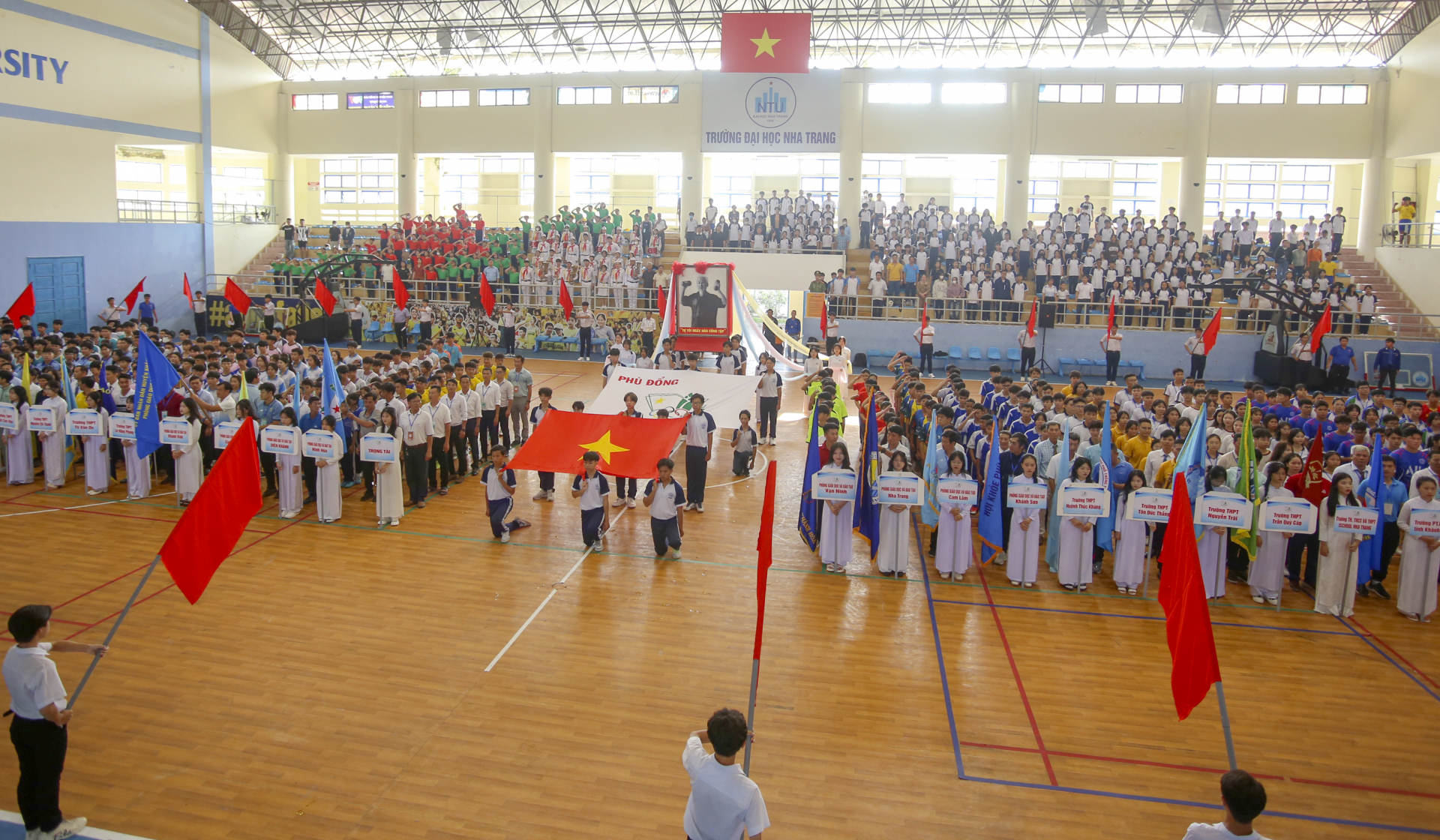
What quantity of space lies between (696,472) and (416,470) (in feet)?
12.8

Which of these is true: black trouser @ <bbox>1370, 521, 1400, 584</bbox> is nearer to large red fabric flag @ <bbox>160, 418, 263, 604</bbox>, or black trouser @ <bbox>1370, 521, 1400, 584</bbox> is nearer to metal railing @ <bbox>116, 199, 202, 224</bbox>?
large red fabric flag @ <bbox>160, 418, 263, 604</bbox>

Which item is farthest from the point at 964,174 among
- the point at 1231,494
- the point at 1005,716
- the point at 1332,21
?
the point at 1005,716

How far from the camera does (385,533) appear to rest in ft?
39.2

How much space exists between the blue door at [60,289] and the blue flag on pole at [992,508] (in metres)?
29.3

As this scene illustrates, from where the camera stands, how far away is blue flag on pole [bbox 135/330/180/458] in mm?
12328

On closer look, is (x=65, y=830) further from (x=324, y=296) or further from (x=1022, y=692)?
(x=324, y=296)

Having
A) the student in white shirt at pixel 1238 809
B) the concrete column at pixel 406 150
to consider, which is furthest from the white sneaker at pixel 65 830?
the concrete column at pixel 406 150

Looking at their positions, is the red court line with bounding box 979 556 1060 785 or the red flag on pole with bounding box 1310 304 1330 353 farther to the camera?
the red flag on pole with bounding box 1310 304 1330 353

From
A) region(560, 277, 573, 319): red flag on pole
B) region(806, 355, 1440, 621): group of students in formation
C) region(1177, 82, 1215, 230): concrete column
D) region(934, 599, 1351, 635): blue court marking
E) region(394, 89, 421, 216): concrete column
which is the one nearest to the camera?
region(934, 599, 1351, 635): blue court marking

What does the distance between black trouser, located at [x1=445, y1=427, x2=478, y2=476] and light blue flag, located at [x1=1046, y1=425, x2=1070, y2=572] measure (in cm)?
867

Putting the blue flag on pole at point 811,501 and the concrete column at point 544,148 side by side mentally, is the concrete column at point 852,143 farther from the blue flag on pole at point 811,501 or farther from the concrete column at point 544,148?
the blue flag on pole at point 811,501

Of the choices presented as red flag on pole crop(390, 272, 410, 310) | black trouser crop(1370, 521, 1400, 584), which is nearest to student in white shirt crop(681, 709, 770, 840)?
black trouser crop(1370, 521, 1400, 584)

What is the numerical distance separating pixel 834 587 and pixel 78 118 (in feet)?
100

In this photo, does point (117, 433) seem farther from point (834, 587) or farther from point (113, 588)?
point (834, 587)
